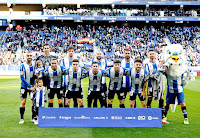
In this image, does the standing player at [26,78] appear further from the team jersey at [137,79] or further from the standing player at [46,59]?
the team jersey at [137,79]

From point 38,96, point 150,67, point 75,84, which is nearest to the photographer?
point 38,96

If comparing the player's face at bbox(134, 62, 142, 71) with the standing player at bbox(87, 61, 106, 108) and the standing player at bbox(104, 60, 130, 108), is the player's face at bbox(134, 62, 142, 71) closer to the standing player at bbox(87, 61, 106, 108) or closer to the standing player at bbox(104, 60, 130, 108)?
the standing player at bbox(104, 60, 130, 108)

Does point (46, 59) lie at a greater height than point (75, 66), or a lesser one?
greater

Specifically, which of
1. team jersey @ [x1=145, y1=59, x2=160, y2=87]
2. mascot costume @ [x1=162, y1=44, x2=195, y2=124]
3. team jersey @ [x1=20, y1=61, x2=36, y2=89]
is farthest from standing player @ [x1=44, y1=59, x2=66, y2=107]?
mascot costume @ [x1=162, y1=44, x2=195, y2=124]

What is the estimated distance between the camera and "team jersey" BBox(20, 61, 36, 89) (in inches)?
245

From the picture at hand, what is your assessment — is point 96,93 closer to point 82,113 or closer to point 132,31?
point 82,113

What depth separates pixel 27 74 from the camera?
6324mm

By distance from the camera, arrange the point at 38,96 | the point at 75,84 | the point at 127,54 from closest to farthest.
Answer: the point at 38,96, the point at 75,84, the point at 127,54

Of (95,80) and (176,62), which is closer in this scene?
(176,62)

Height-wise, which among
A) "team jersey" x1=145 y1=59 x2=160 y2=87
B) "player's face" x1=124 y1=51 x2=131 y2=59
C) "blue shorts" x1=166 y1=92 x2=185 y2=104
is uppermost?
"player's face" x1=124 y1=51 x2=131 y2=59

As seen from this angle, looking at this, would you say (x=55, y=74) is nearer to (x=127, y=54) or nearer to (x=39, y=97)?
(x=39, y=97)

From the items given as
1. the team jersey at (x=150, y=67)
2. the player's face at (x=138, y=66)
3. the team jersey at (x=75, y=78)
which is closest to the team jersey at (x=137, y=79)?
the player's face at (x=138, y=66)

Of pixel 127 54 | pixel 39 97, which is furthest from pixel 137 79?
pixel 39 97

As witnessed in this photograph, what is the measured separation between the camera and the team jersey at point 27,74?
20.4 ft
